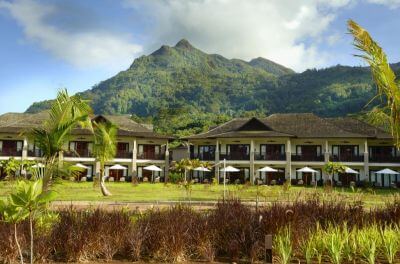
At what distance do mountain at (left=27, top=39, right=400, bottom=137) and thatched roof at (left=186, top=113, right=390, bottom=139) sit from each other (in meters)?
33.9

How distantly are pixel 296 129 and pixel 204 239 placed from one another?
4040 centimetres

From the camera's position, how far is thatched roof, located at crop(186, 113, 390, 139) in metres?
45.0

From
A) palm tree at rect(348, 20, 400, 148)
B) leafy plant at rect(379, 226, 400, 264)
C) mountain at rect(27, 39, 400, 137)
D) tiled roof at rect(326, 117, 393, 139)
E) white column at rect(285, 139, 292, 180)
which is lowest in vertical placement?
leafy plant at rect(379, 226, 400, 264)

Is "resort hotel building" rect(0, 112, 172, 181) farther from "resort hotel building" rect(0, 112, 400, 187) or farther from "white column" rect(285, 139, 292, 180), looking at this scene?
"white column" rect(285, 139, 292, 180)

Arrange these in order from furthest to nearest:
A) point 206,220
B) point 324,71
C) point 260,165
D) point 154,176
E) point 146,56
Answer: point 146,56
point 324,71
point 154,176
point 260,165
point 206,220

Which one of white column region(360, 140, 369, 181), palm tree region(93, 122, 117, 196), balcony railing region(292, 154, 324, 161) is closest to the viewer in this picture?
palm tree region(93, 122, 117, 196)

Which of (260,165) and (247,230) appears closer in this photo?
(247,230)

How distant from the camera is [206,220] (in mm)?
8930

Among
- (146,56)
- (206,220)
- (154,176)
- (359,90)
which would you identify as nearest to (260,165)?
(154,176)

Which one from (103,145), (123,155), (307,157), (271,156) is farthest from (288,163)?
(103,145)

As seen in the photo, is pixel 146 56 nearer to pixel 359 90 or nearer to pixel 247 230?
pixel 359 90

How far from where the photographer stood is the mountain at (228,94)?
96.9 metres

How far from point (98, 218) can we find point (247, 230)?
116 inches

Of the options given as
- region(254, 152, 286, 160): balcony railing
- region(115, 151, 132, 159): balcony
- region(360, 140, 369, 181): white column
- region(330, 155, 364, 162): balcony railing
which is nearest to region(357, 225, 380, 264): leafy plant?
region(254, 152, 286, 160): balcony railing
